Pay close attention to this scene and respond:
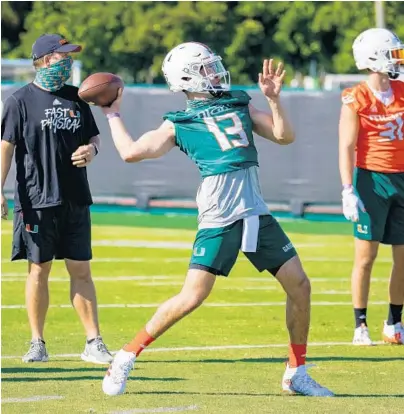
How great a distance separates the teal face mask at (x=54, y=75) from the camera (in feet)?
28.6

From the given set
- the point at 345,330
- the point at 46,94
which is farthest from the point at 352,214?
the point at 46,94

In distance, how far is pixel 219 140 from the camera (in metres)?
7.46

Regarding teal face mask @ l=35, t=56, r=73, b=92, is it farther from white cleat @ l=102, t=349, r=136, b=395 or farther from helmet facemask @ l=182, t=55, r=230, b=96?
white cleat @ l=102, t=349, r=136, b=395

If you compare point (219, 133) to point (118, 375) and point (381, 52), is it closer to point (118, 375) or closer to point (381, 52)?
point (118, 375)

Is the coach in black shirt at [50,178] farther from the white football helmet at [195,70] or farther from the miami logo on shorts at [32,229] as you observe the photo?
the white football helmet at [195,70]

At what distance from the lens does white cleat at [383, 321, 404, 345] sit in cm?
965

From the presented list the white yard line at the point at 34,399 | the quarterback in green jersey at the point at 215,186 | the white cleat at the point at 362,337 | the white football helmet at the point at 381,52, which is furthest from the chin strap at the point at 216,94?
the white cleat at the point at 362,337

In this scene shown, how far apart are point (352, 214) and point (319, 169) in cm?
1163

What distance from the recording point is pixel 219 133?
7465 mm

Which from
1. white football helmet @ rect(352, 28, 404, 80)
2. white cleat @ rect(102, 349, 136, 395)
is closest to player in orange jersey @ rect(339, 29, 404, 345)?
white football helmet @ rect(352, 28, 404, 80)

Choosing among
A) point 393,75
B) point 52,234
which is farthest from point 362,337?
point 52,234

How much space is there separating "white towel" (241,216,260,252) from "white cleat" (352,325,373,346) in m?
2.28

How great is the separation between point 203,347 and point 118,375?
1960 millimetres

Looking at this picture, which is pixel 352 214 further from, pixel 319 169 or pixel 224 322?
pixel 319 169
